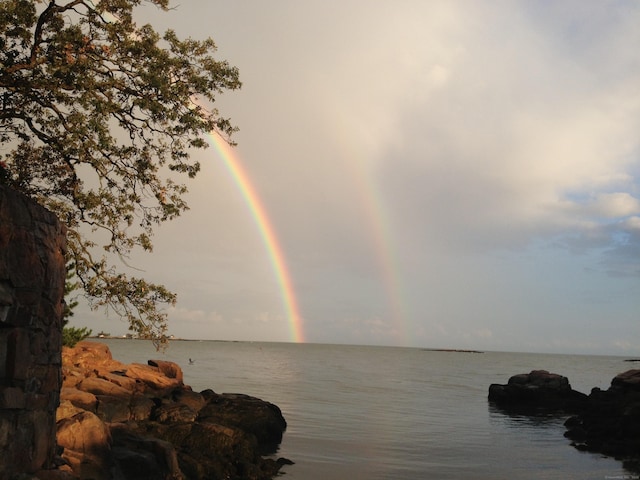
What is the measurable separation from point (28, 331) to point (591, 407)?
125 ft

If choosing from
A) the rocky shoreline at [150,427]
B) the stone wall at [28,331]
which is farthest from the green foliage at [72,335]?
the stone wall at [28,331]

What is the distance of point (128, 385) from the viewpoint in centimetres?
2195

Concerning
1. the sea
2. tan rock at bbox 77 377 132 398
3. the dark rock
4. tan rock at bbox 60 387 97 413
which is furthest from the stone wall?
the dark rock

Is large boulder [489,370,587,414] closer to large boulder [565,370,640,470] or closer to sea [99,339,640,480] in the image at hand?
sea [99,339,640,480]

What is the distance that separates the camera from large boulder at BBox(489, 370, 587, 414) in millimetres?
42875

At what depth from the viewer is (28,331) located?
877cm

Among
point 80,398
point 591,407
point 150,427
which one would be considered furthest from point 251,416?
point 591,407

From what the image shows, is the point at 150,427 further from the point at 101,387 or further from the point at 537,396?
the point at 537,396

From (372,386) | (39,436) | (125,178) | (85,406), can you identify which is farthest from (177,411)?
(372,386)

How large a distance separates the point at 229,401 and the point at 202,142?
14.7m

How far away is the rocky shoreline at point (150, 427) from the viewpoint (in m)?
12.5

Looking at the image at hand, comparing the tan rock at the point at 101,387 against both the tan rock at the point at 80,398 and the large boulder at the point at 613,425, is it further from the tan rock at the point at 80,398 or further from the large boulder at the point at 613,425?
the large boulder at the point at 613,425

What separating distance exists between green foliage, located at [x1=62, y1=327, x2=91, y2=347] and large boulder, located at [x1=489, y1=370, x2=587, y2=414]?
102 feet

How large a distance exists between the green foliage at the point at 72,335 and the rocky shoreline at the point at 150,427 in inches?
19.3
